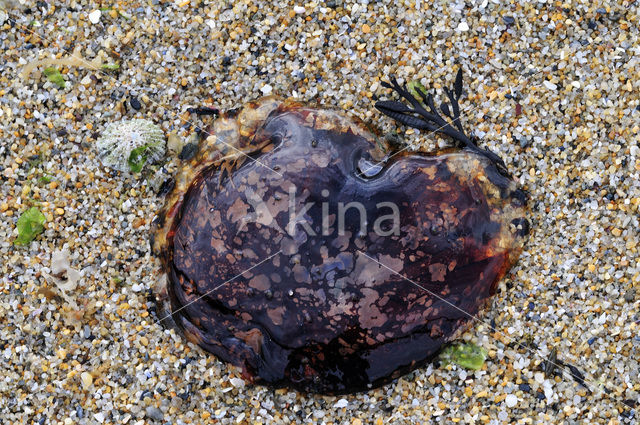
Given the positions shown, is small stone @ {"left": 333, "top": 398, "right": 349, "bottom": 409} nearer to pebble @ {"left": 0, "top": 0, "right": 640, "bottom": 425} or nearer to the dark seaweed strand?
pebble @ {"left": 0, "top": 0, "right": 640, "bottom": 425}

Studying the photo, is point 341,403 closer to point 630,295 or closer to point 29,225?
point 630,295

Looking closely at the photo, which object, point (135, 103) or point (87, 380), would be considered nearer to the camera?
point (87, 380)

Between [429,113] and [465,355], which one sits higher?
[429,113]

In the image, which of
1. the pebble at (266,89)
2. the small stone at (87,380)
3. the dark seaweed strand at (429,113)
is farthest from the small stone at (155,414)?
the dark seaweed strand at (429,113)

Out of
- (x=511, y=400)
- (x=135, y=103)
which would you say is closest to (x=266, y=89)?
(x=135, y=103)

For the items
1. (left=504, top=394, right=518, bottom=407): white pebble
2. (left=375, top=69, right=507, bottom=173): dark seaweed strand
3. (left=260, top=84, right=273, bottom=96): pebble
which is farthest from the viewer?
(left=260, top=84, right=273, bottom=96): pebble

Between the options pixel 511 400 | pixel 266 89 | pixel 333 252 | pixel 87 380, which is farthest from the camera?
pixel 266 89

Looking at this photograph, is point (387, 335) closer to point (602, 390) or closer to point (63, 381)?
point (602, 390)

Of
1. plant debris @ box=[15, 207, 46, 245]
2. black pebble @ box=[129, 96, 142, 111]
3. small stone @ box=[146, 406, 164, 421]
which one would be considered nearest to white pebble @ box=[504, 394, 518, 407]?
small stone @ box=[146, 406, 164, 421]
